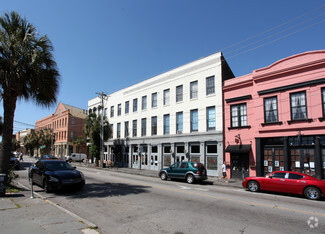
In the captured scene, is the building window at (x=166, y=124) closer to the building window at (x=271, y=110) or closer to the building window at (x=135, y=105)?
the building window at (x=135, y=105)

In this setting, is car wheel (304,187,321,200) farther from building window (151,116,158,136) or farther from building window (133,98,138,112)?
building window (133,98,138,112)

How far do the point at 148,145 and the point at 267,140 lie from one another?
565 inches

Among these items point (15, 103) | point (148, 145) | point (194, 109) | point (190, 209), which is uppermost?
point (194, 109)

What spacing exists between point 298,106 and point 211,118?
7.54m

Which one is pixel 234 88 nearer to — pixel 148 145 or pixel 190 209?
pixel 148 145

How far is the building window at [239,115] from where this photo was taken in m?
19.3

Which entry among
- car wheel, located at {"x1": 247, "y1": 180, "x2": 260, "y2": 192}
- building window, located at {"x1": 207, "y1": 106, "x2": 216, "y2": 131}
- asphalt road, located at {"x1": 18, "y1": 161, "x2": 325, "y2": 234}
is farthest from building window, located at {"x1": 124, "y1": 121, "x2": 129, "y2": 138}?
asphalt road, located at {"x1": 18, "y1": 161, "x2": 325, "y2": 234}

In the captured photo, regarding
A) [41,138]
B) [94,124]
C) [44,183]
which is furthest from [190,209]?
[41,138]

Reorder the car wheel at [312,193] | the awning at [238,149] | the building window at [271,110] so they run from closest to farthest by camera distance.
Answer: the car wheel at [312,193] < the building window at [271,110] < the awning at [238,149]

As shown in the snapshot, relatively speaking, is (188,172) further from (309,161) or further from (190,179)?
(309,161)

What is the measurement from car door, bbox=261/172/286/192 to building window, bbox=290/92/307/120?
6.10 metres

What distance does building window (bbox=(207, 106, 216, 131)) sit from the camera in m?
21.2

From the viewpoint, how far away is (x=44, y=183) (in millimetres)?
10711

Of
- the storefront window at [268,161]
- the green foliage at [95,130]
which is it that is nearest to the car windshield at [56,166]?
the storefront window at [268,161]
